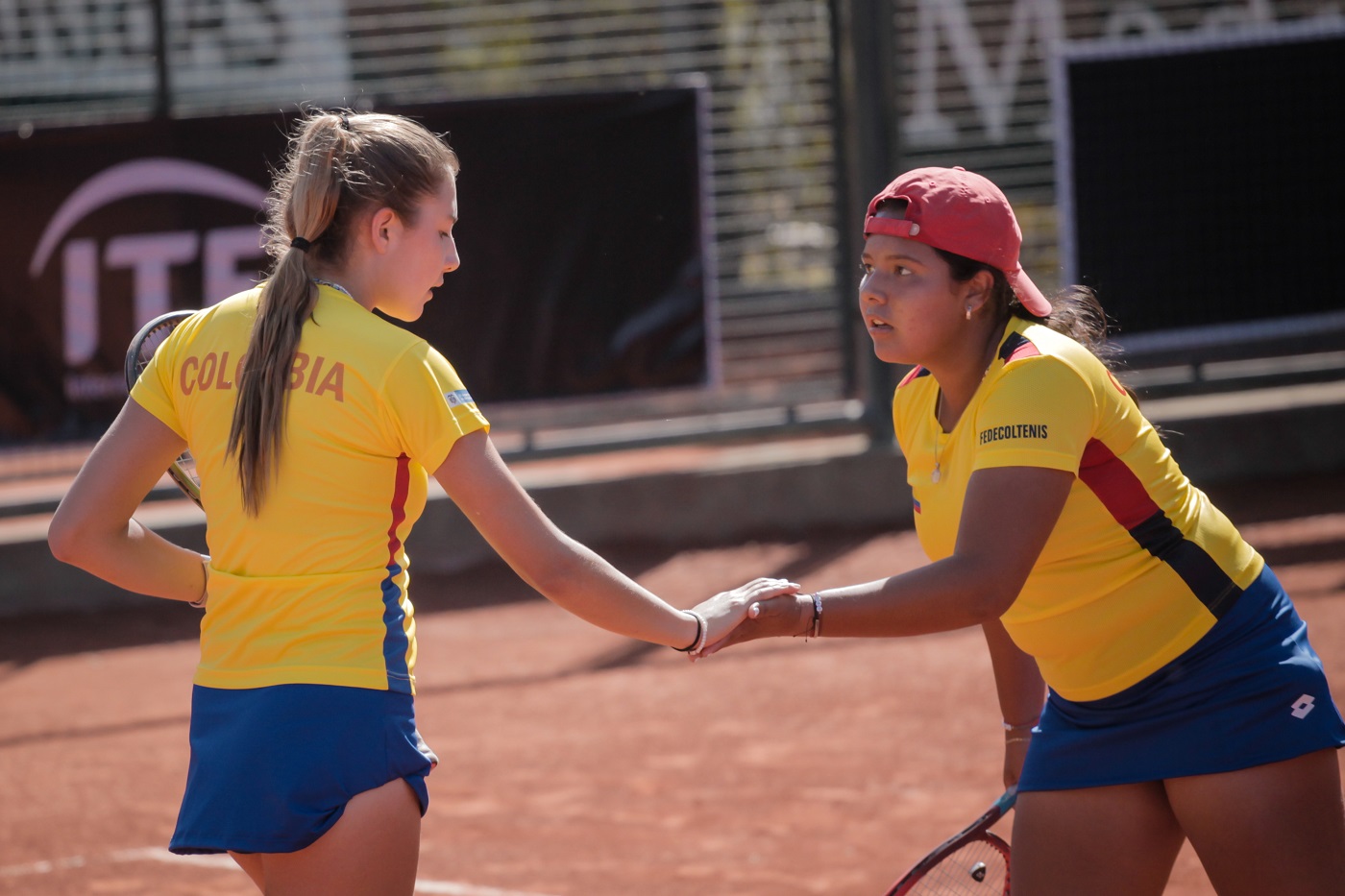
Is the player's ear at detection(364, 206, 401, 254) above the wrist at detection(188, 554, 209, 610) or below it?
above

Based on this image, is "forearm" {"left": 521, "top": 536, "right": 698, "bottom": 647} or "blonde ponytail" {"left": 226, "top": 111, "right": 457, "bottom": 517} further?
"forearm" {"left": 521, "top": 536, "right": 698, "bottom": 647}

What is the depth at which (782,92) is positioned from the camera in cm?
1091

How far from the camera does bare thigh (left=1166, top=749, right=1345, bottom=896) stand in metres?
2.53

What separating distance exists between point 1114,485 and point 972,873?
1.14 metres

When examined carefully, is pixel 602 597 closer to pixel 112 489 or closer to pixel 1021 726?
pixel 112 489

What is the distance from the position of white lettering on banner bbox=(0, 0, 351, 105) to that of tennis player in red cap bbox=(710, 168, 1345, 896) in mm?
7848

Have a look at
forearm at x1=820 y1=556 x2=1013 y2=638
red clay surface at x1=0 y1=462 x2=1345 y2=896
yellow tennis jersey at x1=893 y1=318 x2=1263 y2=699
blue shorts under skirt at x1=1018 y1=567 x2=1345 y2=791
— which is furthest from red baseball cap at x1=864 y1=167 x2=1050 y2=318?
red clay surface at x1=0 y1=462 x2=1345 y2=896

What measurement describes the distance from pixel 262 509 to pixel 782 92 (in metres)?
9.23

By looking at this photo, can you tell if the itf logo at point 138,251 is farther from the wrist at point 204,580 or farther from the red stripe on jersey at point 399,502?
the red stripe on jersey at point 399,502

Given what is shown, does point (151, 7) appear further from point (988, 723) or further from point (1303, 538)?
point (1303, 538)

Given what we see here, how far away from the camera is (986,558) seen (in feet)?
8.14

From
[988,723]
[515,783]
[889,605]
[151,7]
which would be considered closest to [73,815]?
[515,783]

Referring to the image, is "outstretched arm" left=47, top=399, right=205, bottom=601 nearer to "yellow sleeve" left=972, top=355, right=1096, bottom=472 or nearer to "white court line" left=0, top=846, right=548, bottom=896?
"yellow sleeve" left=972, top=355, right=1096, bottom=472

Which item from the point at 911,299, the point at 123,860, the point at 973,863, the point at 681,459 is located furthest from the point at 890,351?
the point at 681,459
